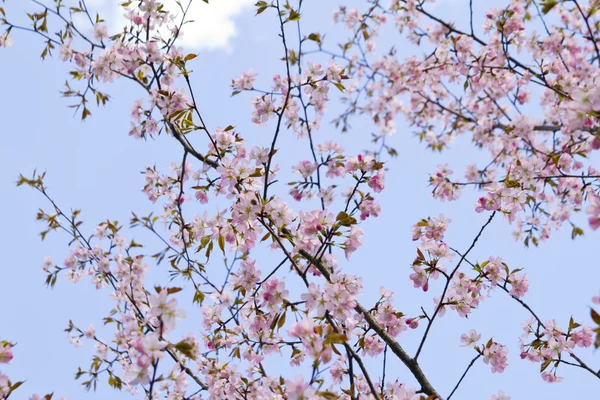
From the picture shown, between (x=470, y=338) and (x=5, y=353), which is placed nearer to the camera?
(x=5, y=353)

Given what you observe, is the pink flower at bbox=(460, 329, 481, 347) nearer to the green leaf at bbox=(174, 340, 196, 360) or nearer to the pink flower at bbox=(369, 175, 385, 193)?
the pink flower at bbox=(369, 175, 385, 193)

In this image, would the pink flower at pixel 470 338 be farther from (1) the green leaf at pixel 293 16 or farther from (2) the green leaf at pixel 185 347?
(1) the green leaf at pixel 293 16

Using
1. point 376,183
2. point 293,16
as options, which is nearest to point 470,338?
point 376,183

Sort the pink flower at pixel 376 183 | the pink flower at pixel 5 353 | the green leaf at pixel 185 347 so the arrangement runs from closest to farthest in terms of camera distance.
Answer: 1. the green leaf at pixel 185 347
2. the pink flower at pixel 5 353
3. the pink flower at pixel 376 183

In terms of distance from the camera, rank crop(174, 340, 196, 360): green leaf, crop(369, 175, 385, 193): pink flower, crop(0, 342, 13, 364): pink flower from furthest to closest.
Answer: crop(369, 175, 385, 193): pink flower, crop(0, 342, 13, 364): pink flower, crop(174, 340, 196, 360): green leaf

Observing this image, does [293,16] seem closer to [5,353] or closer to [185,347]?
[185,347]

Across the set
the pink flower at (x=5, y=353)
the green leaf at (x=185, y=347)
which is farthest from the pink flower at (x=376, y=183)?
the pink flower at (x=5, y=353)

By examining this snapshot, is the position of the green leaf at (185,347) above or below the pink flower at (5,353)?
below

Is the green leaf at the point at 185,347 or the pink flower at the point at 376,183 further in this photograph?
the pink flower at the point at 376,183

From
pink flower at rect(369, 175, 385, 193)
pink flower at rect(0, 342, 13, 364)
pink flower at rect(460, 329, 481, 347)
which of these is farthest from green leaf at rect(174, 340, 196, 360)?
pink flower at rect(460, 329, 481, 347)

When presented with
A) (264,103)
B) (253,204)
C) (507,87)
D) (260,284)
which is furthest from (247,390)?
(507,87)

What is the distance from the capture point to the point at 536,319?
296 cm

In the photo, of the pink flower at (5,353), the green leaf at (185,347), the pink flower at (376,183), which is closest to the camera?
the green leaf at (185,347)

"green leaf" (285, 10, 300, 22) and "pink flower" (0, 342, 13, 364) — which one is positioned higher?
"green leaf" (285, 10, 300, 22)
